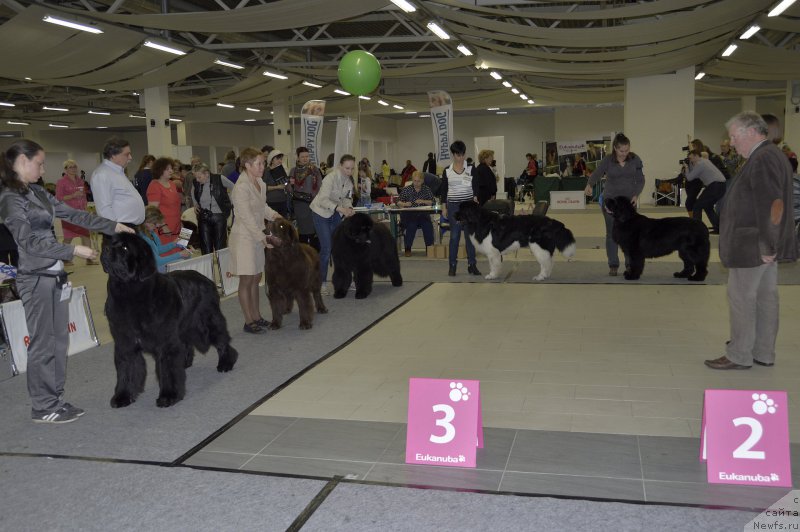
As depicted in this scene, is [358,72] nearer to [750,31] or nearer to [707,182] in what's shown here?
[707,182]

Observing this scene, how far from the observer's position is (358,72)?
34.8ft

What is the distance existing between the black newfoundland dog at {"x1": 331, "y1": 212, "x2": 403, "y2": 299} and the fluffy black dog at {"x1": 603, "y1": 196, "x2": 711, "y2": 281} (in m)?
2.55

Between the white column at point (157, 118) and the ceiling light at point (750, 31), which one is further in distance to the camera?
the white column at point (157, 118)

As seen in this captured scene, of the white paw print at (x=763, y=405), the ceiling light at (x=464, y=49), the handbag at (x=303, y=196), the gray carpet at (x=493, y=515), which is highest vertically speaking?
the ceiling light at (x=464, y=49)

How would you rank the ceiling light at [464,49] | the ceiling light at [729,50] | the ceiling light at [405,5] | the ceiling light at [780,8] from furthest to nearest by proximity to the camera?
1. the ceiling light at [729,50]
2. the ceiling light at [464,49]
3. the ceiling light at [780,8]
4. the ceiling light at [405,5]

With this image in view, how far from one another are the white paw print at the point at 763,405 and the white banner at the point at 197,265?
503 centimetres

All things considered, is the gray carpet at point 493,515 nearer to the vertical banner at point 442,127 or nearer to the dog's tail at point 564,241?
the dog's tail at point 564,241

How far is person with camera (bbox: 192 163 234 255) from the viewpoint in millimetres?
7848

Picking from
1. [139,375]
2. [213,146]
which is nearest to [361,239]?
[139,375]

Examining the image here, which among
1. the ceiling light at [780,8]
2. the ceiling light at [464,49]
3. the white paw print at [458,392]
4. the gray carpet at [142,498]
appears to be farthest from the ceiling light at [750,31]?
the gray carpet at [142,498]

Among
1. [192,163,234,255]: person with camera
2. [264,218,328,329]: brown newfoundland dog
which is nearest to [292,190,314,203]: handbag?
[192,163,234,255]: person with camera

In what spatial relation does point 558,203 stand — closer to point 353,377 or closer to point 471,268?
point 471,268

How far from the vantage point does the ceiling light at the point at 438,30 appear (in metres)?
11.5

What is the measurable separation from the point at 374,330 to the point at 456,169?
3.23m
